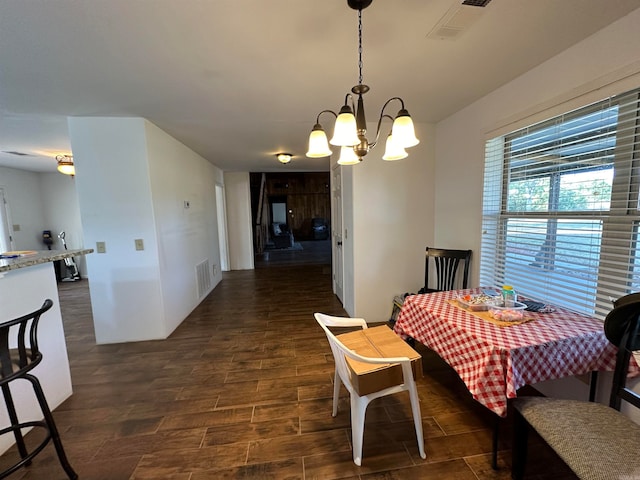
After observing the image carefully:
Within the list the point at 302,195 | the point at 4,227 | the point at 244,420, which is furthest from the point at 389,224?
the point at 302,195

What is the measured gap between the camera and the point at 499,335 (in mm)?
1347

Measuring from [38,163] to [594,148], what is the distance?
24.1ft

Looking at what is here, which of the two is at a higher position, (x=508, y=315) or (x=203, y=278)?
(x=508, y=315)

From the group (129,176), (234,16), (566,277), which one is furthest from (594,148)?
(129,176)

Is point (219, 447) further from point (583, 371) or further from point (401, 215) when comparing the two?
point (401, 215)

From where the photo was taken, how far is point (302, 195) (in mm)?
12008

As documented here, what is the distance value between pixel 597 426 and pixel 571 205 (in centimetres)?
132

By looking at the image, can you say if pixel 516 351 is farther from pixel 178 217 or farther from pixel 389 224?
pixel 178 217

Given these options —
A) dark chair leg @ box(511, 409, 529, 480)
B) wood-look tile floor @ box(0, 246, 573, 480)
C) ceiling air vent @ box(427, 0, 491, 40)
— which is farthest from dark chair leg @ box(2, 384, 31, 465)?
ceiling air vent @ box(427, 0, 491, 40)

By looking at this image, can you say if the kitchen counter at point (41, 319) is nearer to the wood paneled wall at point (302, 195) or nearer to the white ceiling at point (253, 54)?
the white ceiling at point (253, 54)

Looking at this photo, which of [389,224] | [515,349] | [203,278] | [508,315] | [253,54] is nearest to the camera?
[515,349]

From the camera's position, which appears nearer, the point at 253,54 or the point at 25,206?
the point at 253,54

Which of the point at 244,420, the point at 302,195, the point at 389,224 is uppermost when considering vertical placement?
the point at 302,195

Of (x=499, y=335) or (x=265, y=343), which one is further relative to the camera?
(x=265, y=343)
